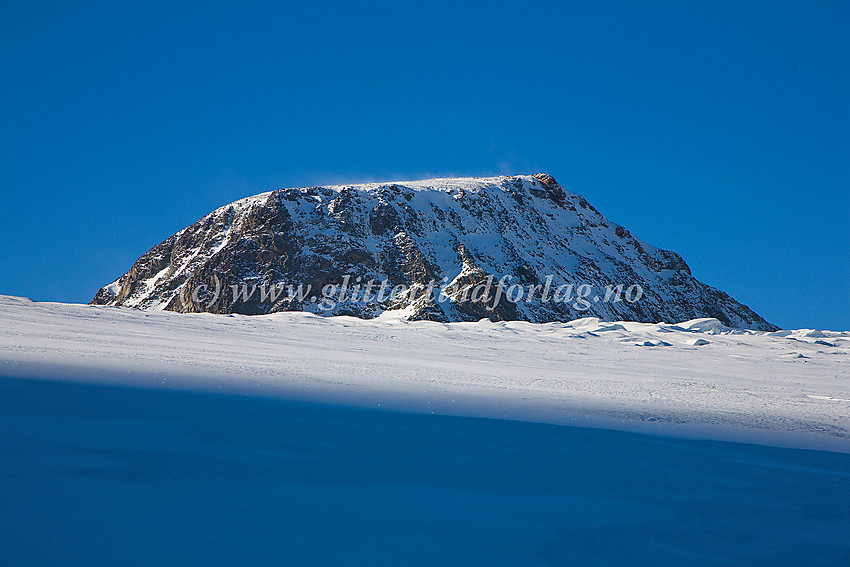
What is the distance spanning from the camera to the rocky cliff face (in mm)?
96875

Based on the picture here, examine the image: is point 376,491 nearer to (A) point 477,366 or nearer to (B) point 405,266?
(A) point 477,366

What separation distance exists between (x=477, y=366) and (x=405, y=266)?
286 ft

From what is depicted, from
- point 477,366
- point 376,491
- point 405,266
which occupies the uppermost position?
point 405,266

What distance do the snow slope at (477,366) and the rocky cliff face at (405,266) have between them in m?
66.1

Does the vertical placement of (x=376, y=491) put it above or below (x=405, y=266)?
below

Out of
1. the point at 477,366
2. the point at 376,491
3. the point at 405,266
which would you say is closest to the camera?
the point at 376,491

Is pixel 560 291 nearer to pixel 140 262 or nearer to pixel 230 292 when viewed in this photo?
pixel 230 292

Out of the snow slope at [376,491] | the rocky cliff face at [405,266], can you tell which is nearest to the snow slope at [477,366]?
the snow slope at [376,491]

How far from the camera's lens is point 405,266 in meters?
102

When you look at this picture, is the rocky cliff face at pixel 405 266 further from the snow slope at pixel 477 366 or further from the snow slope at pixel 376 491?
the snow slope at pixel 376 491

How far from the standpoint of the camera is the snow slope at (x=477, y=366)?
32.2ft

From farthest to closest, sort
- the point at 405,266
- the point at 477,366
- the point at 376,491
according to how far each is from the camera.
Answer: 1. the point at 405,266
2. the point at 477,366
3. the point at 376,491

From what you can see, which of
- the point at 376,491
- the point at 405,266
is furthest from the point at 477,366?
the point at 405,266

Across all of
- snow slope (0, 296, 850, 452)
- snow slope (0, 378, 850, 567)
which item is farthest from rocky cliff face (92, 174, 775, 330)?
snow slope (0, 378, 850, 567)
